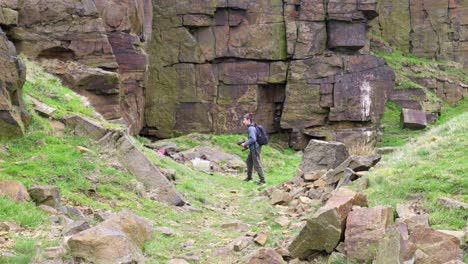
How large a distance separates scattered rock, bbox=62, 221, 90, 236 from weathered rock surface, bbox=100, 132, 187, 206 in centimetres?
356

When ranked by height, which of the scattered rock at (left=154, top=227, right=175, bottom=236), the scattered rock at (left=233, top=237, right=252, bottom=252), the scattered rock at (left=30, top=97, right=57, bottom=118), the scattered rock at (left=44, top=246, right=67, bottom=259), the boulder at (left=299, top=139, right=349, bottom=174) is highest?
the scattered rock at (left=30, top=97, right=57, bottom=118)

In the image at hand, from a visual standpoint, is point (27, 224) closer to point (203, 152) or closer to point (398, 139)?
point (203, 152)

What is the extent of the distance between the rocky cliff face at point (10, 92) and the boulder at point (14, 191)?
2906 millimetres

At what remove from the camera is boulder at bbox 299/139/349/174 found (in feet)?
44.5

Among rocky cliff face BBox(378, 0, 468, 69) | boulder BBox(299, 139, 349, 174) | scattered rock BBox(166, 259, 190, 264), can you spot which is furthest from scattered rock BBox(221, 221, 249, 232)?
rocky cliff face BBox(378, 0, 468, 69)

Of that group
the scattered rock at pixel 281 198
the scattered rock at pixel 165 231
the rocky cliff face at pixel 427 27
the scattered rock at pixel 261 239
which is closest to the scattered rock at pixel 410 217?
the scattered rock at pixel 261 239

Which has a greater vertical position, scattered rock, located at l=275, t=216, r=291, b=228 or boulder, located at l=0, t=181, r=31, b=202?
boulder, located at l=0, t=181, r=31, b=202

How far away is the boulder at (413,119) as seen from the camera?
105ft

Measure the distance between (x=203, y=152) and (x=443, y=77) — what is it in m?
25.5

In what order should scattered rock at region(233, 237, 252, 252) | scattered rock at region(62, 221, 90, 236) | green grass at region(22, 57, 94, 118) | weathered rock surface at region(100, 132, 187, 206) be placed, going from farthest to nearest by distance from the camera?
1. green grass at region(22, 57, 94, 118)
2. weathered rock surface at region(100, 132, 187, 206)
3. scattered rock at region(233, 237, 252, 252)
4. scattered rock at region(62, 221, 90, 236)

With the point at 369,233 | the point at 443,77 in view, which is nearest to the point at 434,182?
the point at 369,233

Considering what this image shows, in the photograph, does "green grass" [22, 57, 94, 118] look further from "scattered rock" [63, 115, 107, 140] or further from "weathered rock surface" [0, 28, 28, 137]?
"weathered rock surface" [0, 28, 28, 137]

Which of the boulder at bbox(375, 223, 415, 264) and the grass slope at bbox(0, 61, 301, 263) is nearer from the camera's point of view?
the boulder at bbox(375, 223, 415, 264)

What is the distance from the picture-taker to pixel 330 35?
3056 cm
